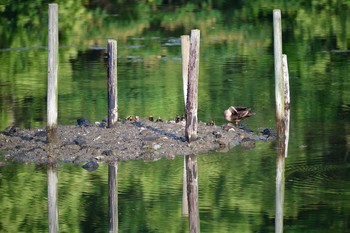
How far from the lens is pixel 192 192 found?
1670 centimetres

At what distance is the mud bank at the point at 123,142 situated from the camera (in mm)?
18469

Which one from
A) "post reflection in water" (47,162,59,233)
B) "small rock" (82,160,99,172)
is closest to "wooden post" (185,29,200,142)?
"small rock" (82,160,99,172)

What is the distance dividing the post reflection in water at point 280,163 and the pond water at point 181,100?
0.09 metres

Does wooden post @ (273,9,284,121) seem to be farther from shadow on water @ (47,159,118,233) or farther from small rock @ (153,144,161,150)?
shadow on water @ (47,159,118,233)

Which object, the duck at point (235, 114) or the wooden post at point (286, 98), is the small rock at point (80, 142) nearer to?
the duck at point (235, 114)

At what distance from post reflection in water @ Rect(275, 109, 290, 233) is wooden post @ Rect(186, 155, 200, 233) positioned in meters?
1.02

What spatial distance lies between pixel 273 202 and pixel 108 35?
65.3 feet

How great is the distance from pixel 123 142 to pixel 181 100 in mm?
5458

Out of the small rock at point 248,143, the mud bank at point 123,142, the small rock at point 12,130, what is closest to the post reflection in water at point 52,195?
the mud bank at point 123,142

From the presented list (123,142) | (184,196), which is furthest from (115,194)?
(123,142)

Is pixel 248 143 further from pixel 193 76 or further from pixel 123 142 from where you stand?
pixel 123 142

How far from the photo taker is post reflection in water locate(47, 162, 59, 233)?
15.4 meters

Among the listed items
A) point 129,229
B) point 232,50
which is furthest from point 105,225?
point 232,50

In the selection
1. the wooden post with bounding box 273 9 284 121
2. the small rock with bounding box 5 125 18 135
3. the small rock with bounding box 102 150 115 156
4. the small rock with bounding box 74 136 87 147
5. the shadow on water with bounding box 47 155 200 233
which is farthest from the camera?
the small rock with bounding box 5 125 18 135
